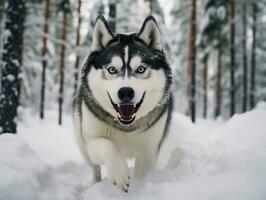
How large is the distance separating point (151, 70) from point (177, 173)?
117cm

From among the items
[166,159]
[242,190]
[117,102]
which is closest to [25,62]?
[166,159]

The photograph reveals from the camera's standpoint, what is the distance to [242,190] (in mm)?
3324

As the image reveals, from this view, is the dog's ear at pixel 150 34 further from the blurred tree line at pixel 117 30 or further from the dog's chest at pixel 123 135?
the blurred tree line at pixel 117 30

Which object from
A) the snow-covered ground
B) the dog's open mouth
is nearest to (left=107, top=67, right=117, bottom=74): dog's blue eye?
the dog's open mouth

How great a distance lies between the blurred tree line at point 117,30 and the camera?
747 centimetres

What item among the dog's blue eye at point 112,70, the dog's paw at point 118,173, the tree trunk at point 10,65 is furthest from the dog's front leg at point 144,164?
the tree trunk at point 10,65

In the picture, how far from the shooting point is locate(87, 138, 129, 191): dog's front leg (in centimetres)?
389

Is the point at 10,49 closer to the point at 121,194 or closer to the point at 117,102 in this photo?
the point at 117,102

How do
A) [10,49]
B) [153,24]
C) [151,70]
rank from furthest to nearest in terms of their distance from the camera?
[10,49] → [153,24] → [151,70]

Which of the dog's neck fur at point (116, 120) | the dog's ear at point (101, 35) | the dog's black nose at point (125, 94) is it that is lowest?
the dog's neck fur at point (116, 120)

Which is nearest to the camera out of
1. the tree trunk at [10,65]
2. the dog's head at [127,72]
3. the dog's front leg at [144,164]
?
the dog's head at [127,72]

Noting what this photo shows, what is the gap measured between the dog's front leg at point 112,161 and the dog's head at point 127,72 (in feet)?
1.06

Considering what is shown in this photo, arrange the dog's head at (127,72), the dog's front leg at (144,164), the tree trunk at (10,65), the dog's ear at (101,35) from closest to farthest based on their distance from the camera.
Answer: the dog's head at (127,72) → the dog's front leg at (144,164) → the dog's ear at (101,35) → the tree trunk at (10,65)

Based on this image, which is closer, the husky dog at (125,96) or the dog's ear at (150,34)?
the husky dog at (125,96)
